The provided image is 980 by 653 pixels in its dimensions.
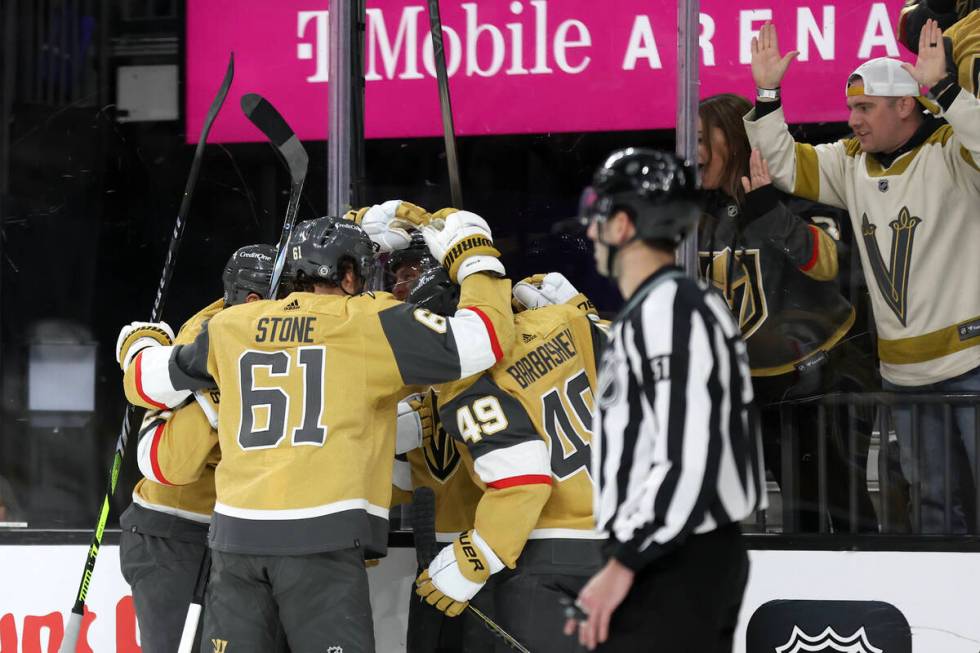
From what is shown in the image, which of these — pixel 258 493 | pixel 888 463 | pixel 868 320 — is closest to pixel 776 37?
pixel 868 320

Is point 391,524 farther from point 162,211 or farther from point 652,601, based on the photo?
point 652,601

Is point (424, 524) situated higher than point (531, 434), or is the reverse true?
point (531, 434)

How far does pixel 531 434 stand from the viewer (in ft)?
9.62

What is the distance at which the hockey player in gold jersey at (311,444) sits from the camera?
9.13 feet

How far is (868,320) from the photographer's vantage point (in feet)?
11.8

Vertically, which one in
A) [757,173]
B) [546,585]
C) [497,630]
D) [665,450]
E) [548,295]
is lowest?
[497,630]

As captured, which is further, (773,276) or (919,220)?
(773,276)

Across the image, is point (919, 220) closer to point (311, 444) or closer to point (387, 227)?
point (387, 227)

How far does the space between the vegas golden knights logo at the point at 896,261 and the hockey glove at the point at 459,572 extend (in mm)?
1358

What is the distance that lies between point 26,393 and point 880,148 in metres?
2.67

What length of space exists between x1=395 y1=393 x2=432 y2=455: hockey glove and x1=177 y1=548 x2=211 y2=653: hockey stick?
1.78ft

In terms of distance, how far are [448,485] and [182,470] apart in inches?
25.8

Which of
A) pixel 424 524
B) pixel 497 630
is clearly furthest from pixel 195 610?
pixel 497 630

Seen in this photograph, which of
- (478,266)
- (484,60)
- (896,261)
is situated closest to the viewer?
(478,266)
